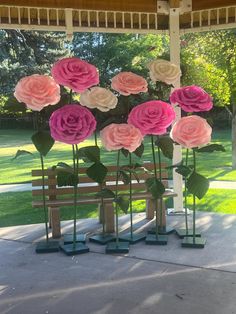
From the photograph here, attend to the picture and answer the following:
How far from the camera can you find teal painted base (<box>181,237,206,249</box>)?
5098 mm

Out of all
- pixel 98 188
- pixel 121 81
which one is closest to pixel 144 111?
pixel 121 81

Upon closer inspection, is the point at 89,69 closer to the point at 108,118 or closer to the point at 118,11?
the point at 108,118

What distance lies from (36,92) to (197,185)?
1.94 meters

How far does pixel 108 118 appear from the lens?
524 centimetres

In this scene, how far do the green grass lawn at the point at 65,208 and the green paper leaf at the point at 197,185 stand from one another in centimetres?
240

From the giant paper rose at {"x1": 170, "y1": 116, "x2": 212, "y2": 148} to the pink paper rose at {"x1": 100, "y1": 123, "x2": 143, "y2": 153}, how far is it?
46 cm

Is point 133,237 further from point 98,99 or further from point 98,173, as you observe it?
point 98,99

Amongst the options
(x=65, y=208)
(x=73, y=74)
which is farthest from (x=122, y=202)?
(x=65, y=208)

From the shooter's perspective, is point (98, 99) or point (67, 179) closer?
point (98, 99)

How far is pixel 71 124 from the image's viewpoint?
14.8ft

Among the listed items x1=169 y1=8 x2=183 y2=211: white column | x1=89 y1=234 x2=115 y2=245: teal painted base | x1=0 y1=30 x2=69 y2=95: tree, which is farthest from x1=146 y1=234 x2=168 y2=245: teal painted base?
x1=0 y1=30 x2=69 y2=95: tree

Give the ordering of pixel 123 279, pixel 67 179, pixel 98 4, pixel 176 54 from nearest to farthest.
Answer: pixel 123 279 → pixel 67 179 → pixel 98 4 → pixel 176 54

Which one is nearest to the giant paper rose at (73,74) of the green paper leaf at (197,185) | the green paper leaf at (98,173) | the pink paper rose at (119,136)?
the pink paper rose at (119,136)

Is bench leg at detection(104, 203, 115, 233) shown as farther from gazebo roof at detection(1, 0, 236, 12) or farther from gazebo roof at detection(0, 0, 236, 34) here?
gazebo roof at detection(1, 0, 236, 12)
